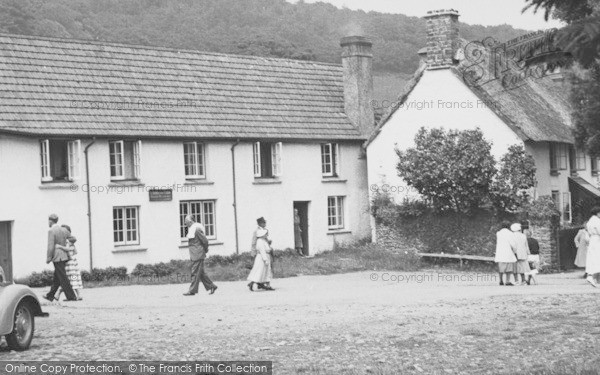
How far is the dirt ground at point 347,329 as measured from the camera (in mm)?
14250

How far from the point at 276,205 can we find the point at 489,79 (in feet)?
30.1

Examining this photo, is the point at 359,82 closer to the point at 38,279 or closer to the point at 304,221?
the point at 304,221

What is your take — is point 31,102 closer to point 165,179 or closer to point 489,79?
point 165,179

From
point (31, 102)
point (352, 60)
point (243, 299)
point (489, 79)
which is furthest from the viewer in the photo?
point (352, 60)

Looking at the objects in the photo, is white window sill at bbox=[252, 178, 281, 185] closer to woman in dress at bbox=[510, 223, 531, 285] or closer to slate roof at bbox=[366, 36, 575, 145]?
slate roof at bbox=[366, 36, 575, 145]

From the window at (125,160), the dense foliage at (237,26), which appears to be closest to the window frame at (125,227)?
the window at (125,160)

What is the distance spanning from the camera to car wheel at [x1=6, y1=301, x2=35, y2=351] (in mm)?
15359

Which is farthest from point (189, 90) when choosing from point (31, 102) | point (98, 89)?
point (31, 102)

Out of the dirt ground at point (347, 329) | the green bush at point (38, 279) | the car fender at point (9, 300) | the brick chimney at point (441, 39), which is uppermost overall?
the brick chimney at point (441, 39)

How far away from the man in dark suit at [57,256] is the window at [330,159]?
2018 cm

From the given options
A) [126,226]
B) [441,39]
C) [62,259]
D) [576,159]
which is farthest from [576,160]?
[62,259]

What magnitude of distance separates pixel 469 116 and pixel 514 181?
326 centimetres

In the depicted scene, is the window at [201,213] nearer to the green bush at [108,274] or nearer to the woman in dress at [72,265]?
the green bush at [108,274]

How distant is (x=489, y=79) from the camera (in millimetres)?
40969
